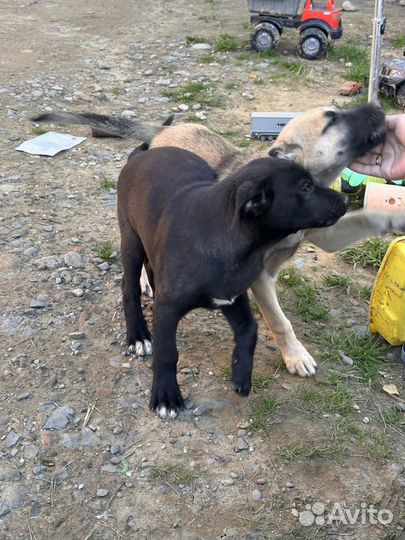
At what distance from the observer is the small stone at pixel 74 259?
433cm

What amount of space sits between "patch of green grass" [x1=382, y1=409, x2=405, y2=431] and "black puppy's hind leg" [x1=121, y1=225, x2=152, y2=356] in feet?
4.15

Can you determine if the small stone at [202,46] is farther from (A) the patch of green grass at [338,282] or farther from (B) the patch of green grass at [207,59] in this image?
(A) the patch of green grass at [338,282]

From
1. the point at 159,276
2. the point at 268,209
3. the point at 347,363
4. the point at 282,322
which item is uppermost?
the point at 268,209

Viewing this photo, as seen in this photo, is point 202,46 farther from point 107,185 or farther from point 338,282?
point 338,282

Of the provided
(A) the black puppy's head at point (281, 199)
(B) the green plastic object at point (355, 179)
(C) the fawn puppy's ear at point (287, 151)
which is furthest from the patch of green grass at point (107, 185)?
(A) the black puppy's head at point (281, 199)

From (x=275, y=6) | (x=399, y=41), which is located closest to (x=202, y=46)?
(x=275, y=6)

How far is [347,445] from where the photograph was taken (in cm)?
311

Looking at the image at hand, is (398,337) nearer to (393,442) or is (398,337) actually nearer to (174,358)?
(393,442)

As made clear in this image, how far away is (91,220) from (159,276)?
6.26ft

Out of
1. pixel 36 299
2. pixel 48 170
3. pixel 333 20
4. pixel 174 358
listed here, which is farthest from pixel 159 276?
pixel 333 20

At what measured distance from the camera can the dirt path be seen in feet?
9.09

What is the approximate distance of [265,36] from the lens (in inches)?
329

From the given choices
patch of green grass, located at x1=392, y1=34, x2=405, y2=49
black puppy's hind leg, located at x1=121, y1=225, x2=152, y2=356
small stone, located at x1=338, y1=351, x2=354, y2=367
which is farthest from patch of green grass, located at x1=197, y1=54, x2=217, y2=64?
small stone, located at x1=338, y1=351, x2=354, y2=367

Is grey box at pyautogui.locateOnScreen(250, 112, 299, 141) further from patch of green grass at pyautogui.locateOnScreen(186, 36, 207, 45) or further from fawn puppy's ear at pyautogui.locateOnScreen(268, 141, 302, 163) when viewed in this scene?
patch of green grass at pyautogui.locateOnScreen(186, 36, 207, 45)
